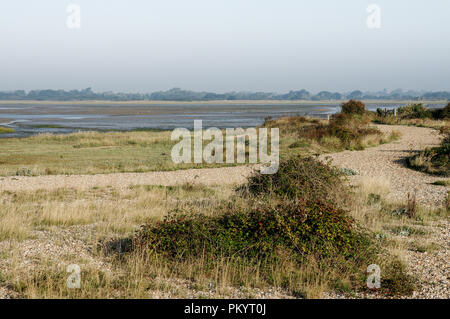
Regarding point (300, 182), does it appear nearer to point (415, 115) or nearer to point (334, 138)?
point (334, 138)

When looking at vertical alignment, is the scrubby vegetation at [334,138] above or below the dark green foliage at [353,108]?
below

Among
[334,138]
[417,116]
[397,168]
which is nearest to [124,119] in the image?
[417,116]

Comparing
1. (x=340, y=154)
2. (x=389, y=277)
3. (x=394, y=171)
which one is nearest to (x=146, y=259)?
(x=389, y=277)

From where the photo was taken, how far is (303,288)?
649cm

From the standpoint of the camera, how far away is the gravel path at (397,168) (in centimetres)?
1458

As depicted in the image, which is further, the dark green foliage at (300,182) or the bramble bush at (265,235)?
the dark green foliage at (300,182)

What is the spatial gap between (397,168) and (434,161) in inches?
61.4

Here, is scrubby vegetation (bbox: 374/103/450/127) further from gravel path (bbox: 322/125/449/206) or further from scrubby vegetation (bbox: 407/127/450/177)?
scrubby vegetation (bbox: 407/127/450/177)

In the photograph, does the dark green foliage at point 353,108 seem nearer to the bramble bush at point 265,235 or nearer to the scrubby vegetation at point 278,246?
the scrubby vegetation at point 278,246

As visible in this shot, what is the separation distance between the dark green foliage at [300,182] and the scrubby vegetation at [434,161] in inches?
329

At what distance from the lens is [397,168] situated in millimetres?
20812

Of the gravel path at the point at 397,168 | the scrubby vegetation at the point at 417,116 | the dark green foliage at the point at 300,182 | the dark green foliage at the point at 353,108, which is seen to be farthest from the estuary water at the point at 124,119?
the dark green foliage at the point at 300,182

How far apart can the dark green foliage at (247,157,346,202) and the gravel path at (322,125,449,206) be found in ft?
9.10
